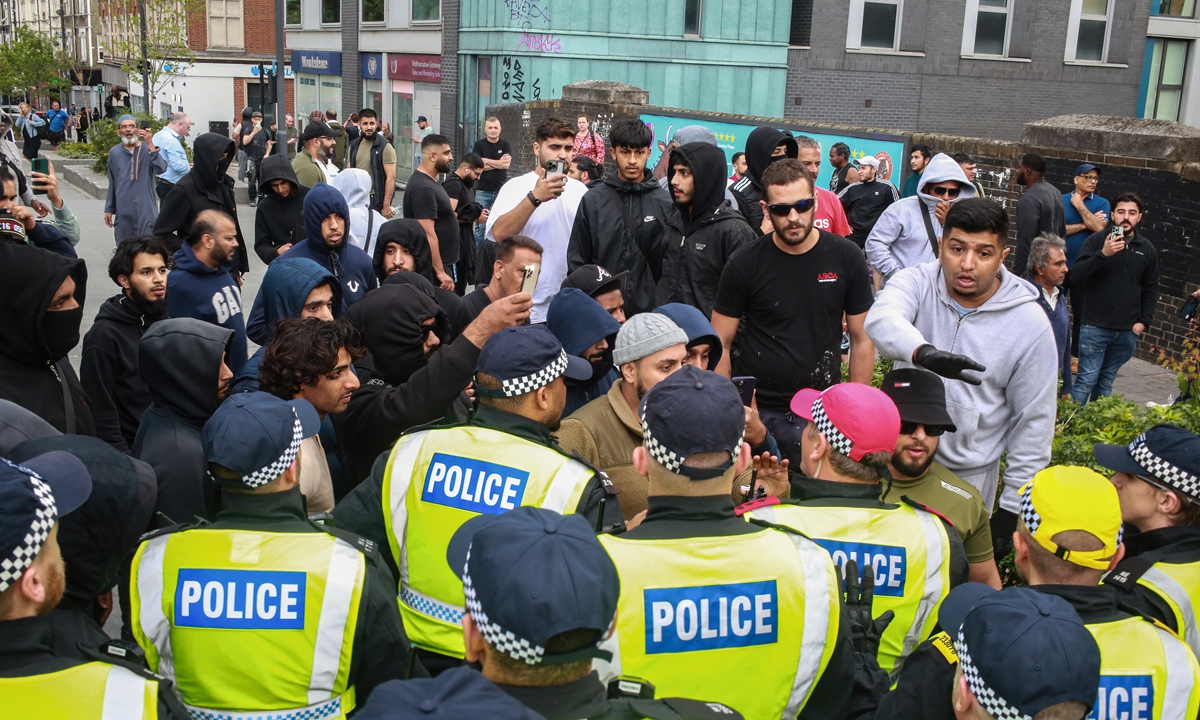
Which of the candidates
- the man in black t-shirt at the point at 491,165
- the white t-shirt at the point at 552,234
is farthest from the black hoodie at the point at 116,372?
the man in black t-shirt at the point at 491,165

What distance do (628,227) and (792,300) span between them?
1.73 metres

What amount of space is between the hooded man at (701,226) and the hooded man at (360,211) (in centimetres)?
299

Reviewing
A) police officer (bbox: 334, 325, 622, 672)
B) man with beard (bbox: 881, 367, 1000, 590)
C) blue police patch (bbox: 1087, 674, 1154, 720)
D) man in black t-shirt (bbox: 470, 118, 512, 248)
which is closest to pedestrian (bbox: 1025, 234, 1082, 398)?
man with beard (bbox: 881, 367, 1000, 590)

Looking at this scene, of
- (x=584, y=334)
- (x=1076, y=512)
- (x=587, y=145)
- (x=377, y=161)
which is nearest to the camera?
(x=1076, y=512)

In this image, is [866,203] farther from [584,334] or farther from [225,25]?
[225,25]

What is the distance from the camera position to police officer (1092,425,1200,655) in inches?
115

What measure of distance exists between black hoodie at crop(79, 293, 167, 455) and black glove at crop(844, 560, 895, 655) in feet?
12.3

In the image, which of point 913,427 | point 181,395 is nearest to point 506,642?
point 913,427

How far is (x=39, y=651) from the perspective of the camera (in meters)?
2.19

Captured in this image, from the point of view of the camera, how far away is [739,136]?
54.2 ft

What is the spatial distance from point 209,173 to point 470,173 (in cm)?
313

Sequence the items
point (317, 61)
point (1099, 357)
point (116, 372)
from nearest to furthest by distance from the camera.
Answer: point (116, 372), point (1099, 357), point (317, 61)

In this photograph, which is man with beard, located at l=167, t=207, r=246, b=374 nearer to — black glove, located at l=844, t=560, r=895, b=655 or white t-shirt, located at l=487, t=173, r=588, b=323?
white t-shirt, located at l=487, t=173, r=588, b=323

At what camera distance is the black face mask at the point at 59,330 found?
14.6ft
